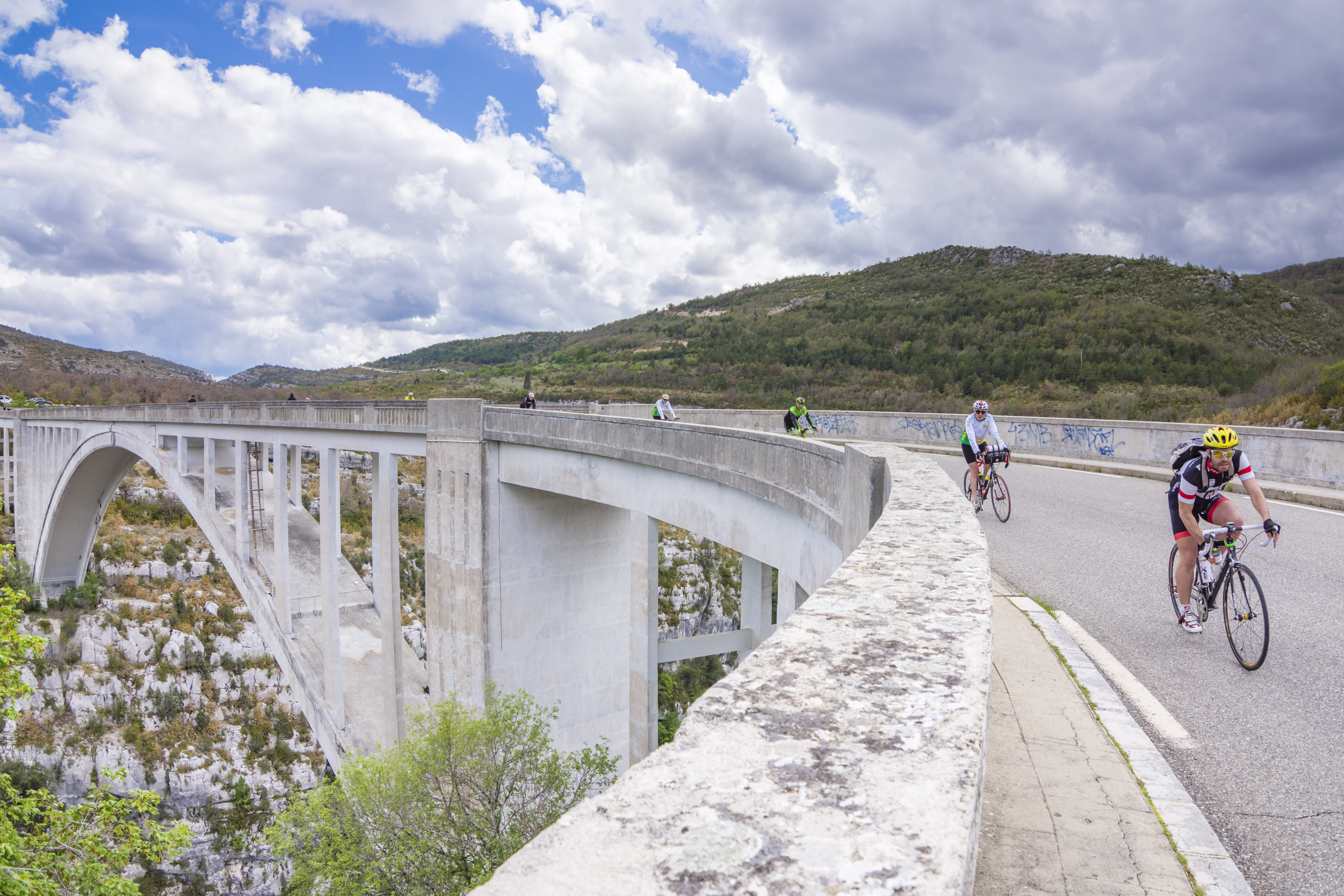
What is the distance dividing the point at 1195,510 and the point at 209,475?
25649 millimetres

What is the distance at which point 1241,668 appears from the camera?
16.0 feet

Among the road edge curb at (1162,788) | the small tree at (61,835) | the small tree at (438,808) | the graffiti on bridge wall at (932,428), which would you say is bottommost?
the small tree at (438,808)

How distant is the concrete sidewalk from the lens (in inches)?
96.3

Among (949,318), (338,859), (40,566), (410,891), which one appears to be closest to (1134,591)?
(410,891)

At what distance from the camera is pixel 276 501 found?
1942 centimetres

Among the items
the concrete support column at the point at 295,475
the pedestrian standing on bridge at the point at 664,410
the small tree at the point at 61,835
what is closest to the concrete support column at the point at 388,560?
the concrete support column at the point at 295,475

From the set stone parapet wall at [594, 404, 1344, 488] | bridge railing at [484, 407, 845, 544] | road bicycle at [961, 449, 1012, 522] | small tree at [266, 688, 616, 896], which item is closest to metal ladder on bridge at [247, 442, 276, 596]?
small tree at [266, 688, 616, 896]

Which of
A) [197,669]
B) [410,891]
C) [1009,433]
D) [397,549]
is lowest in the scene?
[197,669]

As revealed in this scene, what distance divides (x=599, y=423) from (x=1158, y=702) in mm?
9137

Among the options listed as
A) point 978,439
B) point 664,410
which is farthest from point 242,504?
point 978,439

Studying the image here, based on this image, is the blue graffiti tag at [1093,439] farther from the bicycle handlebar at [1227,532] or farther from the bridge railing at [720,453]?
the bicycle handlebar at [1227,532]

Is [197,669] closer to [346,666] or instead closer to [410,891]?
[346,666]

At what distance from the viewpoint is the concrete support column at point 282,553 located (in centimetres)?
1961

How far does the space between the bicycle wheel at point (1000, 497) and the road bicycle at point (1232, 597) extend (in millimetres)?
4524
